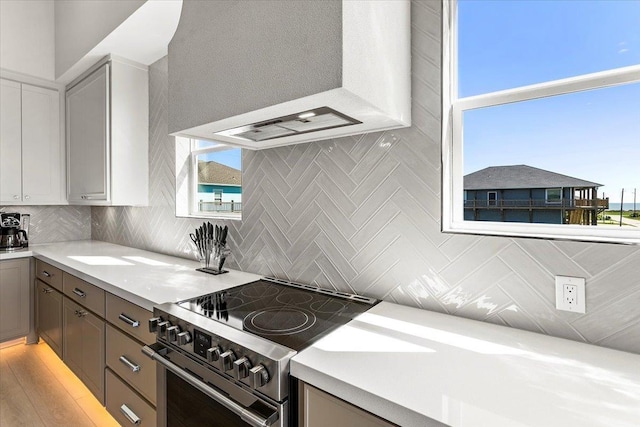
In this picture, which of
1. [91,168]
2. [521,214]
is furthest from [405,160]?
[91,168]

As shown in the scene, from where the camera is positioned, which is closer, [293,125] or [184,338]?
[184,338]

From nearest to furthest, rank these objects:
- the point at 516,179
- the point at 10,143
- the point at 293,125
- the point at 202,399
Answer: the point at 202,399, the point at 516,179, the point at 293,125, the point at 10,143

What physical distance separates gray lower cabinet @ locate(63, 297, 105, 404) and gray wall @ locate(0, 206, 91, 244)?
4.75ft

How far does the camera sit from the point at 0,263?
97.6 inches

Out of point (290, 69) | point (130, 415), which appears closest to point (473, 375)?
point (290, 69)

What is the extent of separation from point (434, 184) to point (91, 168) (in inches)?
105

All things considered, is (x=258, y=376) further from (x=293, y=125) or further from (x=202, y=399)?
(x=293, y=125)

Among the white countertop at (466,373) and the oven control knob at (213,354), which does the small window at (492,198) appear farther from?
the oven control knob at (213,354)

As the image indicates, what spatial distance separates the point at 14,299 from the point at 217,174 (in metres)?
2.01

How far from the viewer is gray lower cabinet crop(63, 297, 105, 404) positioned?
1.79 meters

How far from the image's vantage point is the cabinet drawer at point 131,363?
55.7 inches

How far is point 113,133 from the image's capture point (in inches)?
93.5

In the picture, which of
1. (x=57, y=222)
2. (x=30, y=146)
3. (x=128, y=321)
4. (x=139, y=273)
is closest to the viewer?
(x=128, y=321)

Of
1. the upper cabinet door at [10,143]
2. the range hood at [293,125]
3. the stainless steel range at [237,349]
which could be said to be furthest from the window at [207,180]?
the upper cabinet door at [10,143]
